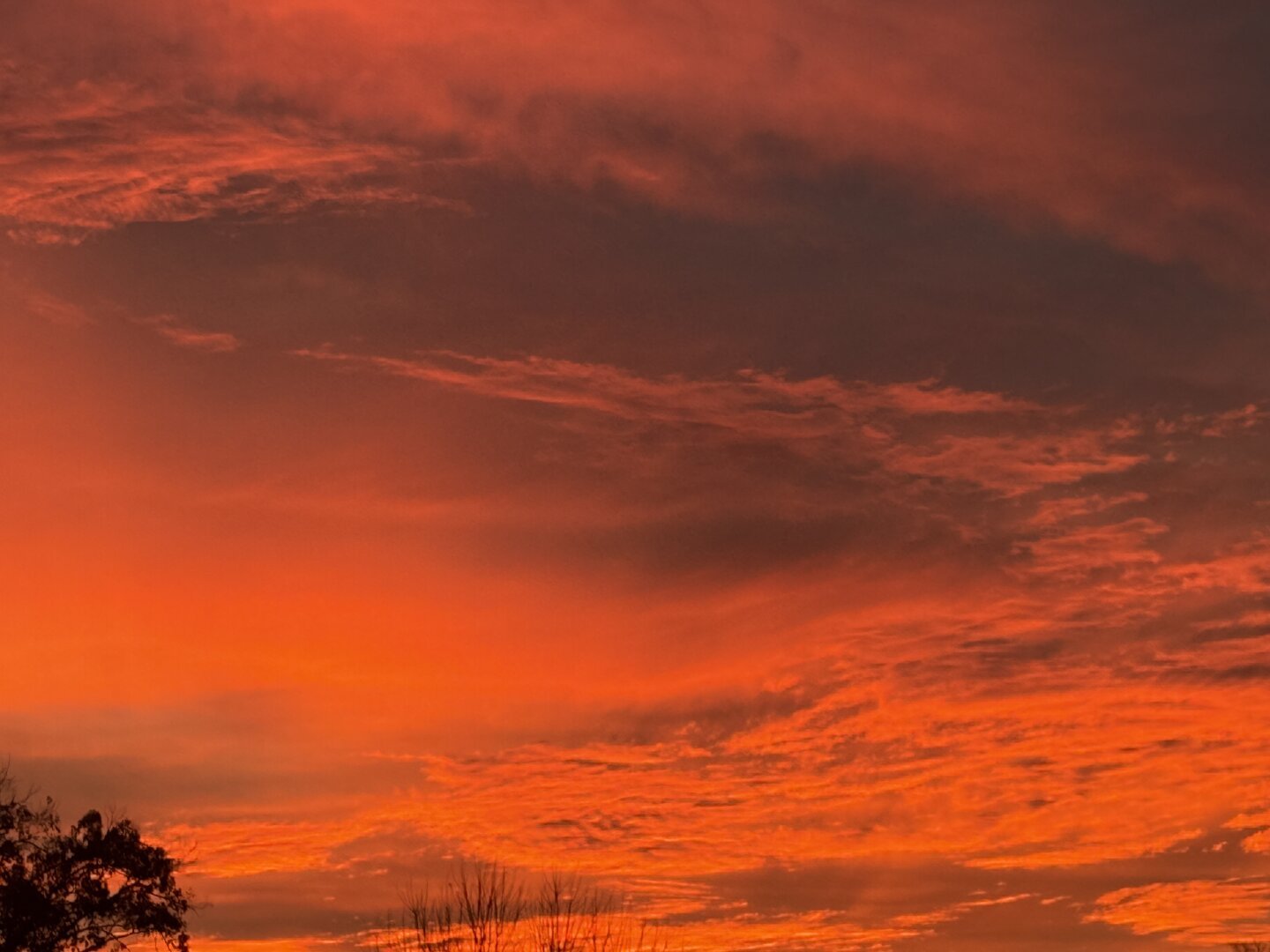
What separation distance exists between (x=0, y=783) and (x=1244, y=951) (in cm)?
7908

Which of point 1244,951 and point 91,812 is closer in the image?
point 91,812

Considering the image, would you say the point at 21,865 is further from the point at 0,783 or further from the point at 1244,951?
the point at 1244,951

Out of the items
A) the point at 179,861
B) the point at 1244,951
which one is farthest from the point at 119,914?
the point at 1244,951

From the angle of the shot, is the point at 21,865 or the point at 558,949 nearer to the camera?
the point at 558,949

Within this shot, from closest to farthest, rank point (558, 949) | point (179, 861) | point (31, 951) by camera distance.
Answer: point (558, 949) → point (31, 951) → point (179, 861)

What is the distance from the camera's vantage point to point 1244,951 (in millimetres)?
108625

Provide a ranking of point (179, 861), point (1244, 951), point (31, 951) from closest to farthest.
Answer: point (31, 951), point (179, 861), point (1244, 951)

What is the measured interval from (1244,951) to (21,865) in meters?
78.2

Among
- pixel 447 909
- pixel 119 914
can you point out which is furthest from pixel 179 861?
pixel 447 909

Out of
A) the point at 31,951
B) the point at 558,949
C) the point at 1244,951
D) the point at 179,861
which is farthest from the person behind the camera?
the point at 1244,951

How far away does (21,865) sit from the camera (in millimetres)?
61750

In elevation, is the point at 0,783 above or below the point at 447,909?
above

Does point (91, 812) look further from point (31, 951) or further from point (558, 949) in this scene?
point (558, 949)

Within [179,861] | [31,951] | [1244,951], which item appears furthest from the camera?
[1244,951]
